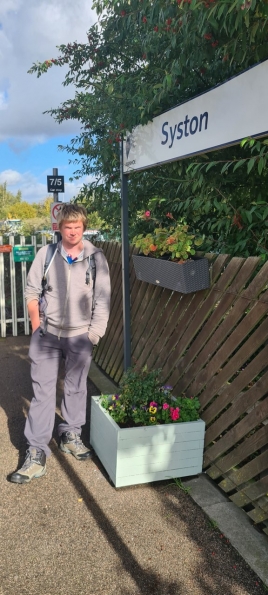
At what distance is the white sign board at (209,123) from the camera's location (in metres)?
2.49

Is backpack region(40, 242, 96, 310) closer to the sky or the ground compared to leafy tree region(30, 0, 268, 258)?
closer to the ground

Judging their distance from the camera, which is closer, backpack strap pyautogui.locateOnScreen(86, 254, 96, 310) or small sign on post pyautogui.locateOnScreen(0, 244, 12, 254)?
backpack strap pyautogui.locateOnScreen(86, 254, 96, 310)

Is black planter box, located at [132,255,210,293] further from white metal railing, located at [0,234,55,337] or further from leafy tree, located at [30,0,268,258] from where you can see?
white metal railing, located at [0,234,55,337]

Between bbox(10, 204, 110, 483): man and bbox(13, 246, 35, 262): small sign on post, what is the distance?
4.70 m

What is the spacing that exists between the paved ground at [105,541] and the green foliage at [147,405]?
43 centimetres

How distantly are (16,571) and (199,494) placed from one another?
121 cm

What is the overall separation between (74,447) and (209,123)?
8.01 ft

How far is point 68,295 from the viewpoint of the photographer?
10.8ft

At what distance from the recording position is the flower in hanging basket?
3.22 metres

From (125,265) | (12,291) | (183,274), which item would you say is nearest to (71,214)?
(183,274)

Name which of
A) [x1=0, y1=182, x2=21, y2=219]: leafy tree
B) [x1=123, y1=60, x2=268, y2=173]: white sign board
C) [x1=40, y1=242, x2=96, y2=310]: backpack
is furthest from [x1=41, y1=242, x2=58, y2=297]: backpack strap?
→ [x1=0, y1=182, x2=21, y2=219]: leafy tree

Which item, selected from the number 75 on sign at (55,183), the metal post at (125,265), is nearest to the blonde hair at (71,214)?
the metal post at (125,265)

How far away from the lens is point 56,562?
2434mm

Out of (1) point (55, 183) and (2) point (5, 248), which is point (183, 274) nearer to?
(2) point (5, 248)
